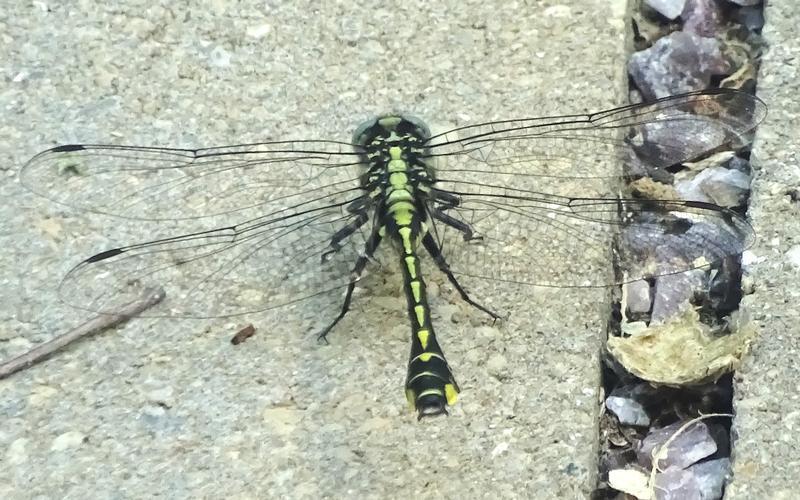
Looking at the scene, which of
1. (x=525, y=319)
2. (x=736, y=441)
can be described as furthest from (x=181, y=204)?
(x=736, y=441)

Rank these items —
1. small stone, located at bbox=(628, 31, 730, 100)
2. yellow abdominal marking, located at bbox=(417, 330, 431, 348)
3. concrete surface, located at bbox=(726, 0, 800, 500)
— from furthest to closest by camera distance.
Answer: small stone, located at bbox=(628, 31, 730, 100) → yellow abdominal marking, located at bbox=(417, 330, 431, 348) → concrete surface, located at bbox=(726, 0, 800, 500)

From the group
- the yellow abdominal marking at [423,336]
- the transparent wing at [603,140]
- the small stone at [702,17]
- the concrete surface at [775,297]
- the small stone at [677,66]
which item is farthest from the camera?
the small stone at [702,17]

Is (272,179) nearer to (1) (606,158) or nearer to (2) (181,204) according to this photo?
(2) (181,204)

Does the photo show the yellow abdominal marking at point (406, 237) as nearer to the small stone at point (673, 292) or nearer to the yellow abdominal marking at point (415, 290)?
the yellow abdominal marking at point (415, 290)

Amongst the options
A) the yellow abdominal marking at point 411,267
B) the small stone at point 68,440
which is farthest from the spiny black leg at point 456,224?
the small stone at point 68,440

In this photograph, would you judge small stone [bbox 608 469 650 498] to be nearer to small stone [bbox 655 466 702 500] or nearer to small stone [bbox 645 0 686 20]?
small stone [bbox 655 466 702 500]

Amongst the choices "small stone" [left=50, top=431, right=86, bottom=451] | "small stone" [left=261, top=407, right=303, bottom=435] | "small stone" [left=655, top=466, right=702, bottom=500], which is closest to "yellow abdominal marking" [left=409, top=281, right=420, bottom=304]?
"small stone" [left=261, top=407, right=303, bottom=435]
